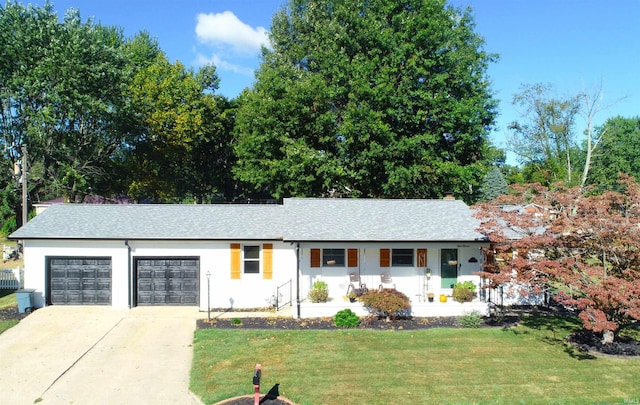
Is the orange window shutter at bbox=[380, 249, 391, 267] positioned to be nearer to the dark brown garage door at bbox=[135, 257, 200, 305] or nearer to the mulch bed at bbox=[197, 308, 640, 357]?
the mulch bed at bbox=[197, 308, 640, 357]

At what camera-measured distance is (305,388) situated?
1184 cm

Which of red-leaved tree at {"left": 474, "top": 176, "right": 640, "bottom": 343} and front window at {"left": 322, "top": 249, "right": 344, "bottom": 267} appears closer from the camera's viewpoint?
red-leaved tree at {"left": 474, "top": 176, "right": 640, "bottom": 343}

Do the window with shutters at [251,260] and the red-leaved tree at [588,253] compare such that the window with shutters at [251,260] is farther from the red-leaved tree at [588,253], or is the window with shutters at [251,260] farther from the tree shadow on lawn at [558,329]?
the tree shadow on lawn at [558,329]

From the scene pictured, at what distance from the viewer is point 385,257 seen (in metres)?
19.7

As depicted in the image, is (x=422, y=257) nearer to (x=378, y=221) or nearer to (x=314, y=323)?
(x=378, y=221)

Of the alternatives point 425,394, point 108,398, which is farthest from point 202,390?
point 425,394

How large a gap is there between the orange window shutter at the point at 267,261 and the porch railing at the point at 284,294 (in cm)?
71

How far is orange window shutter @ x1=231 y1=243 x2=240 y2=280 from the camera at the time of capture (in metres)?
19.6

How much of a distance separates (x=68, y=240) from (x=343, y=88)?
18.7m

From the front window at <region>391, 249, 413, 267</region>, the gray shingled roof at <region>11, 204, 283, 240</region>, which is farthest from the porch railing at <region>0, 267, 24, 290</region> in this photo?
the front window at <region>391, 249, 413, 267</region>

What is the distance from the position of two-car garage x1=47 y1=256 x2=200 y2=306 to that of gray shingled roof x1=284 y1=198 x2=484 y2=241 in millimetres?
4909

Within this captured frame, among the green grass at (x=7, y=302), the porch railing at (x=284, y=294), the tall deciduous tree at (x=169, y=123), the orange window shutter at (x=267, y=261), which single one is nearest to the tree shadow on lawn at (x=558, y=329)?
the porch railing at (x=284, y=294)

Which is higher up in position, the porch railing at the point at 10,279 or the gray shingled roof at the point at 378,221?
the gray shingled roof at the point at 378,221

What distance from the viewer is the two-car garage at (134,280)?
1966cm
